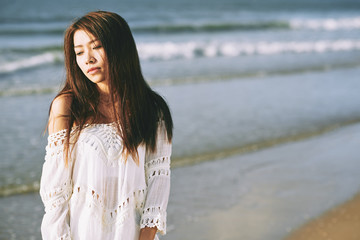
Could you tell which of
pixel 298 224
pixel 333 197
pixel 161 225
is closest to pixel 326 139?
pixel 333 197

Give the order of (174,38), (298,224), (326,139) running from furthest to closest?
(174,38) < (326,139) < (298,224)

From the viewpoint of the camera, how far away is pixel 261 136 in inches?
266

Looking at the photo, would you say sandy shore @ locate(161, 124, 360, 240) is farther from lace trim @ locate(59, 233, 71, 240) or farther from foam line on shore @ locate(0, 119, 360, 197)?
lace trim @ locate(59, 233, 71, 240)

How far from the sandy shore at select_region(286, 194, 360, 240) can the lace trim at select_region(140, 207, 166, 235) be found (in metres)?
2.17

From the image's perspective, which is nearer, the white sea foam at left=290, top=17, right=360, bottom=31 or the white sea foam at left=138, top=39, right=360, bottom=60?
the white sea foam at left=138, top=39, right=360, bottom=60

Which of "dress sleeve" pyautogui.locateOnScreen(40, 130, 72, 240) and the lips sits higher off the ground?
the lips

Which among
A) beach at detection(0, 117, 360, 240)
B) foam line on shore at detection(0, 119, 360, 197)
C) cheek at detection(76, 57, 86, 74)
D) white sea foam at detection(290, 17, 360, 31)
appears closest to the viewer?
cheek at detection(76, 57, 86, 74)

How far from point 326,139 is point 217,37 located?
1476 centimetres

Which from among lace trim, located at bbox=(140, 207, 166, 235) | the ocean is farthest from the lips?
the ocean

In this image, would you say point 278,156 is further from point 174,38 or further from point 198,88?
point 174,38

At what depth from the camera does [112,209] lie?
77.5 inches

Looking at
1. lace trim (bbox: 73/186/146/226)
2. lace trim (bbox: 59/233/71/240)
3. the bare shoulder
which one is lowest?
lace trim (bbox: 59/233/71/240)

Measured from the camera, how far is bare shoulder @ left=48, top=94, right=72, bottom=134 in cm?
195

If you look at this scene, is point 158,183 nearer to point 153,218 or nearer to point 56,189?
point 153,218
